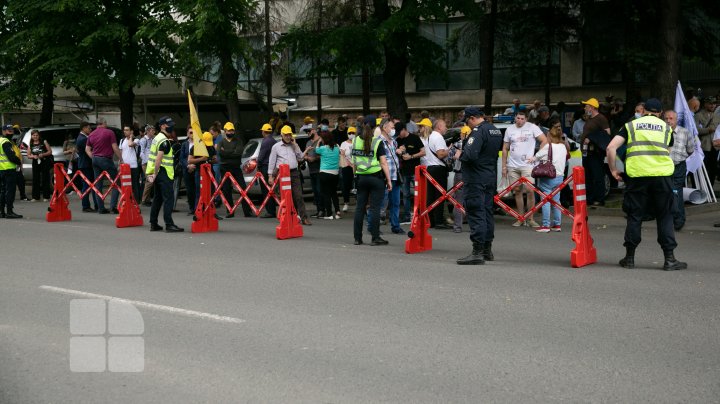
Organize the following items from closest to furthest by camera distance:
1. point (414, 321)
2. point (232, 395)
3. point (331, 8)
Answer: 1. point (232, 395)
2. point (414, 321)
3. point (331, 8)

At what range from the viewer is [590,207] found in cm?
1750

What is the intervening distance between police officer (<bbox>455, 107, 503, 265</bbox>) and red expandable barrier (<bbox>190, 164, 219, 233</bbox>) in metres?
5.69

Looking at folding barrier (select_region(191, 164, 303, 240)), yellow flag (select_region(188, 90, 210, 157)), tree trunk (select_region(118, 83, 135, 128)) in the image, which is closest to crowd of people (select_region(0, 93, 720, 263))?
yellow flag (select_region(188, 90, 210, 157))

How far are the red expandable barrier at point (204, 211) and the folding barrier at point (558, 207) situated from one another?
4.09 metres

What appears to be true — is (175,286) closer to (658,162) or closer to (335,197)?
(658,162)

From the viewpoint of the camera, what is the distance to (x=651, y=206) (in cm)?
1097

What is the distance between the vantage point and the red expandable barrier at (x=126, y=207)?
16.9 metres

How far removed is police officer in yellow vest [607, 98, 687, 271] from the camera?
35.2 feet

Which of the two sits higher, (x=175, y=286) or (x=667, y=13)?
(x=667, y=13)

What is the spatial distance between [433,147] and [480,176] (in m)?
4.13

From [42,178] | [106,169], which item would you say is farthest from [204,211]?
[42,178]

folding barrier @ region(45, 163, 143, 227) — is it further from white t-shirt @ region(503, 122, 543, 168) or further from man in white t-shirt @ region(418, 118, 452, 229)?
white t-shirt @ region(503, 122, 543, 168)

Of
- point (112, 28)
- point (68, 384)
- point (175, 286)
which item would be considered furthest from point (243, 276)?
point (112, 28)

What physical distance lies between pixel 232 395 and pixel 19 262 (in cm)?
713
